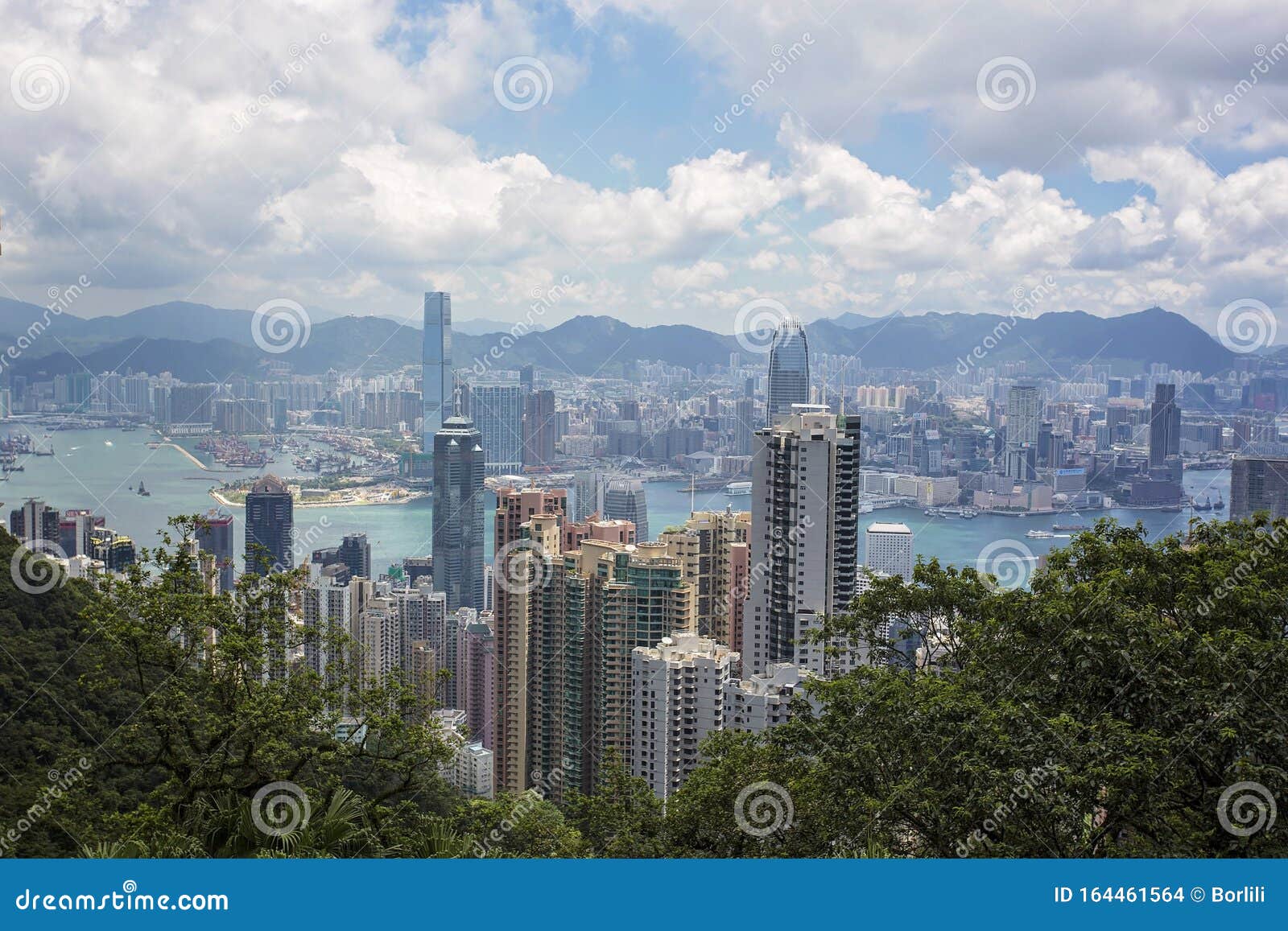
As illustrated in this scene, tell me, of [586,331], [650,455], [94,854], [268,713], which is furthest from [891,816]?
[586,331]

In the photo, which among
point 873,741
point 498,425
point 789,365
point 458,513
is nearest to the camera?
point 873,741

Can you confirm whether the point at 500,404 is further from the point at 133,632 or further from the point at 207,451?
the point at 133,632

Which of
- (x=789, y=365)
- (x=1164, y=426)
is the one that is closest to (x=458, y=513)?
(x=789, y=365)

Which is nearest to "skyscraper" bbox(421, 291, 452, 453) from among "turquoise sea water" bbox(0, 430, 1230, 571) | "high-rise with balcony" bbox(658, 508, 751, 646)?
"turquoise sea water" bbox(0, 430, 1230, 571)

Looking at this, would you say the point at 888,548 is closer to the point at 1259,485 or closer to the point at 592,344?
the point at 1259,485

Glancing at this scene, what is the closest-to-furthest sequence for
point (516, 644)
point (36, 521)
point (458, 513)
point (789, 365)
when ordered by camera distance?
point (36, 521)
point (516, 644)
point (789, 365)
point (458, 513)

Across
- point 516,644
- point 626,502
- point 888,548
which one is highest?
point 626,502

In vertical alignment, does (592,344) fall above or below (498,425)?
above

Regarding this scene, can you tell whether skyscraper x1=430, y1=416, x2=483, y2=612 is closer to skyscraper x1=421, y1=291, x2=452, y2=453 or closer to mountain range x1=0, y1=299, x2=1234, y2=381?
skyscraper x1=421, y1=291, x2=452, y2=453
